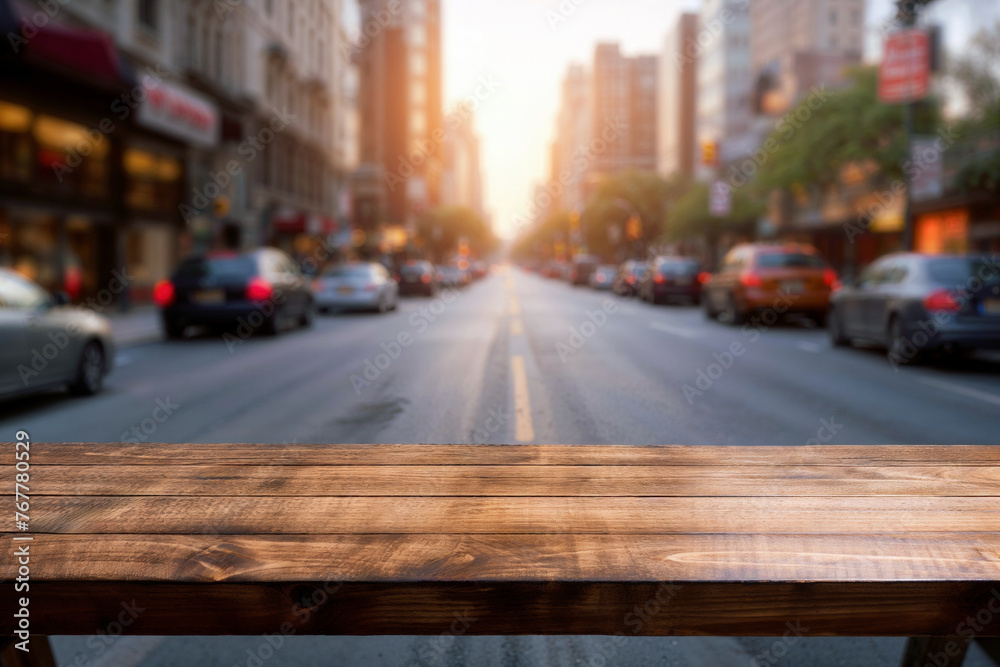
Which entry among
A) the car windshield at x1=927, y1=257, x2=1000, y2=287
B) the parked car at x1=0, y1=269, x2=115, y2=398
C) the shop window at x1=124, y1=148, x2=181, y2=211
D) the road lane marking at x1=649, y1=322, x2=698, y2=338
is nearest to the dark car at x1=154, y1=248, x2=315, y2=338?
the parked car at x1=0, y1=269, x2=115, y2=398

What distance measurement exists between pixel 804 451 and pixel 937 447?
19.3 inches

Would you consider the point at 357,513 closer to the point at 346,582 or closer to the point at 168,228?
the point at 346,582

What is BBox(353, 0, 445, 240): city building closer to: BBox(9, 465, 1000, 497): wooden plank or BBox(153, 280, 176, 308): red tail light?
BBox(153, 280, 176, 308): red tail light

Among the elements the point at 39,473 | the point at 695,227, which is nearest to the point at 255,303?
the point at 39,473

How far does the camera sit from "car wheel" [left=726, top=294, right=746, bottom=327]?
18750 mm

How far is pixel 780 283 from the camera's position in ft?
59.8

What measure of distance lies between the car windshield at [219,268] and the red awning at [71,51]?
5.05m

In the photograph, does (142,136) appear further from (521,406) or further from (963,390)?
(963,390)

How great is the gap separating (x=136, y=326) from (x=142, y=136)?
9.78 m

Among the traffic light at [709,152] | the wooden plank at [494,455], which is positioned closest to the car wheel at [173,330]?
the wooden plank at [494,455]

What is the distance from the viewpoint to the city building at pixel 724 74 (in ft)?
270

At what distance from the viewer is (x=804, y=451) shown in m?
2.87

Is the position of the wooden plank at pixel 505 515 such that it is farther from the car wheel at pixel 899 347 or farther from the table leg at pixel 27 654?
the car wheel at pixel 899 347

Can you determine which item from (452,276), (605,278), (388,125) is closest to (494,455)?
(605,278)
